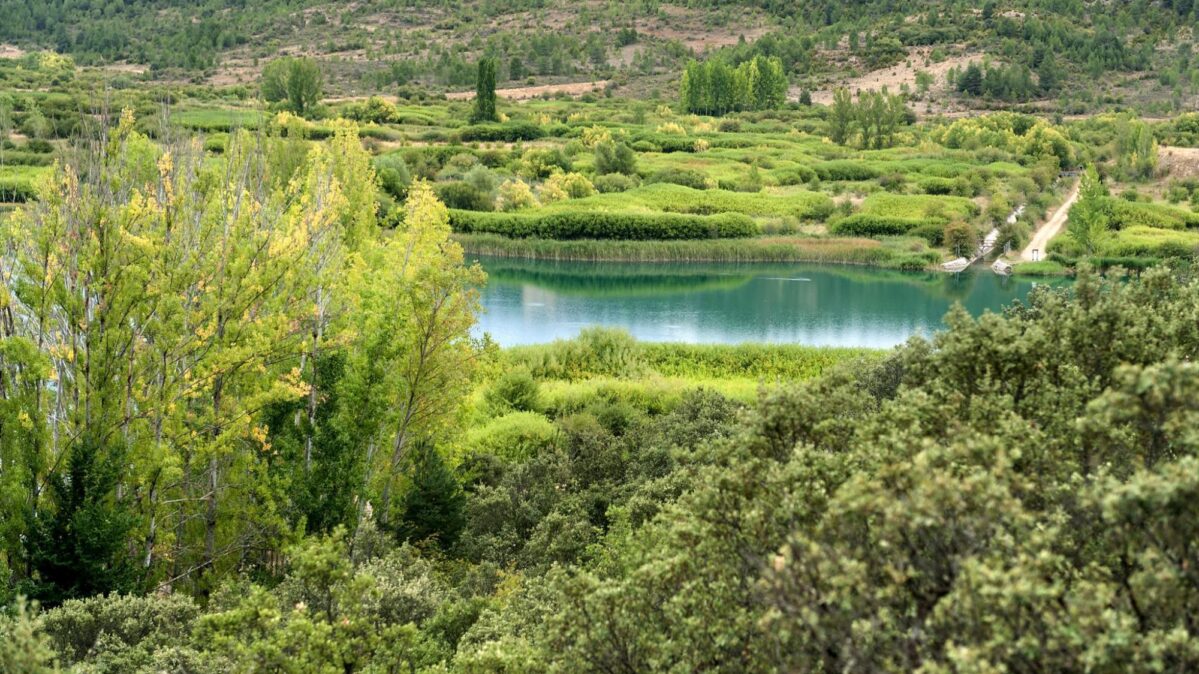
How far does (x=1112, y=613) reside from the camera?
5.98 m

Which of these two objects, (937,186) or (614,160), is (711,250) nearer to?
(614,160)

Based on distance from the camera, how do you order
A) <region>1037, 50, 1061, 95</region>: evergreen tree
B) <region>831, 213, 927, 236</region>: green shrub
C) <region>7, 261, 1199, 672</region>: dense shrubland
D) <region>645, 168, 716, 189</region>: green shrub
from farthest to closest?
<region>1037, 50, 1061, 95</region>: evergreen tree → <region>645, 168, 716, 189</region>: green shrub → <region>831, 213, 927, 236</region>: green shrub → <region>7, 261, 1199, 672</region>: dense shrubland

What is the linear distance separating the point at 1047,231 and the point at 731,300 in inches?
965

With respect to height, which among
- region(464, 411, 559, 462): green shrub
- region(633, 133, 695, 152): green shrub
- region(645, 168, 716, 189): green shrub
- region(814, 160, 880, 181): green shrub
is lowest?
region(464, 411, 559, 462): green shrub

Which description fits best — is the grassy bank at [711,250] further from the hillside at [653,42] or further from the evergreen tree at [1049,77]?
the evergreen tree at [1049,77]

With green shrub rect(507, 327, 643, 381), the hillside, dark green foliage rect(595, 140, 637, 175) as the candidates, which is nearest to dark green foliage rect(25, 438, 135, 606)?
green shrub rect(507, 327, 643, 381)

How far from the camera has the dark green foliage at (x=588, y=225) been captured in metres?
59.5

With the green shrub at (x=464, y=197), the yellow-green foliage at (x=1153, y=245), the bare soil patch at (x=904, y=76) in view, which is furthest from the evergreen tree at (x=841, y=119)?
the green shrub at (x=464, y=197)

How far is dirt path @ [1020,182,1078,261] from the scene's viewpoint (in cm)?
5834

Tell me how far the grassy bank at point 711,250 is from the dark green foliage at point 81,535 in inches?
1748

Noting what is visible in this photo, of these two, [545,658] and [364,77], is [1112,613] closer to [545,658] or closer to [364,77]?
[545,658]

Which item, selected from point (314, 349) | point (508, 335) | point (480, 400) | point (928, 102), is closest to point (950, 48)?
point (928, 102)

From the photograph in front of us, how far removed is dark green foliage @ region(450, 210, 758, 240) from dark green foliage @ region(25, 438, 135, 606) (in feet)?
152

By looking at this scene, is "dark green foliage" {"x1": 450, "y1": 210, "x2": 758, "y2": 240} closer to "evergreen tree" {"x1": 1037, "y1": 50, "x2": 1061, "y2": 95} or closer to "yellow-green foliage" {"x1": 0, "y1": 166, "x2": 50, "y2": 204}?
"yellow-green foliage" {"x1": 0, "y1": 166, "x2": 50, "y2": 204}
